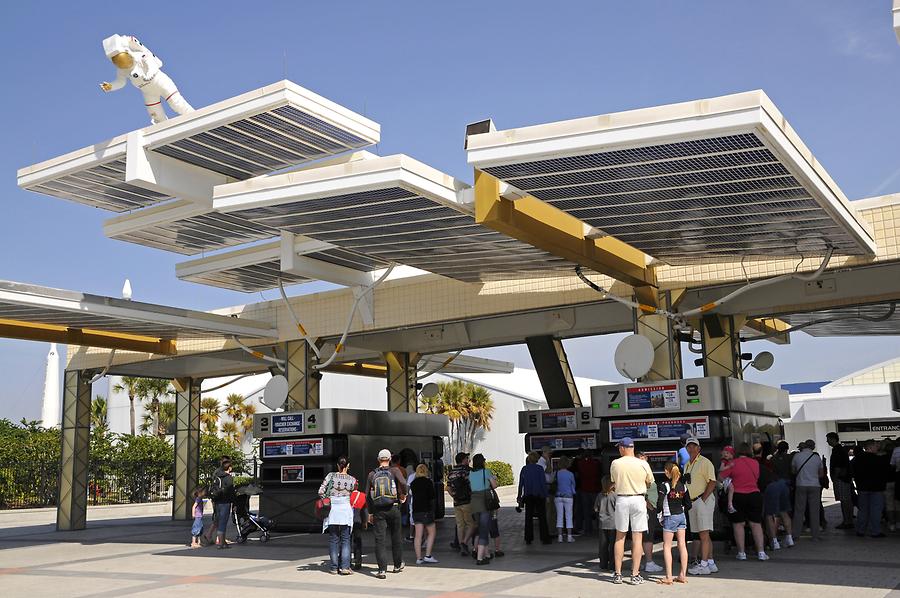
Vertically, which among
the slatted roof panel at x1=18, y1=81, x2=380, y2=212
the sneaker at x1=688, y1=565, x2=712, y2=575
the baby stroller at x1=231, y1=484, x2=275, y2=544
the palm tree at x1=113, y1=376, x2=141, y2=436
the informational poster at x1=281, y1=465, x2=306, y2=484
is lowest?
the sneaker at x1=688, y1=565, x2=712, y2=575

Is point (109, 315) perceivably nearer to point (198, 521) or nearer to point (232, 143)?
point (198, 521)

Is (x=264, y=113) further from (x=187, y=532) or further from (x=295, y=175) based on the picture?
(x=187, y=532)

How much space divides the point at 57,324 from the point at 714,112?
50.5 ft

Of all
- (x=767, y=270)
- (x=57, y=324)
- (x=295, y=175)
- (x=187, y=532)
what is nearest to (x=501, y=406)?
(x=187, y=532)

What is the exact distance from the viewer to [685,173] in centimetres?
966

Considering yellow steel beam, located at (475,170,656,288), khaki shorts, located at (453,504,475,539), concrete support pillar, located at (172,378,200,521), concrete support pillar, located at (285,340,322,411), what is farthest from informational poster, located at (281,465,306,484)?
yellow steel beam, located at (475,170,656,288)

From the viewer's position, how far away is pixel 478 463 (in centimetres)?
1294

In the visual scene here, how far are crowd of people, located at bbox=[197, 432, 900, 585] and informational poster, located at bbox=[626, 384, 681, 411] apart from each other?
0.59 meters

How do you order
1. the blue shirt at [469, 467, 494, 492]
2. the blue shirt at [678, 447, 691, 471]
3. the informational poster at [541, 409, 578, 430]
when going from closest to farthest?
1. the blue shirt at [678, 447, 691, 471]
2. the blue shirt at [469, 467, 494, 492]
3. the informational poster at [541, 409, 578, 430]

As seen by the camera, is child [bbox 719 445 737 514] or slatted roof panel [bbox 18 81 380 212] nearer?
child [bbox 719 445 737 514]

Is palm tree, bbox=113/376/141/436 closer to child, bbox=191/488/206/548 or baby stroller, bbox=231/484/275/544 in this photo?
baby stroller, bbox=231/484/275/544

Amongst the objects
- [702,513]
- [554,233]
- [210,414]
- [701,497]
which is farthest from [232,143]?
[210,414]

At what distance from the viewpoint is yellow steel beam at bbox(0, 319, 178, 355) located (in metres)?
18.8

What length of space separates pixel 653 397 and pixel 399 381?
36.8 feet
